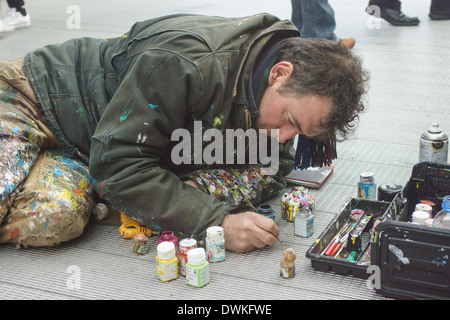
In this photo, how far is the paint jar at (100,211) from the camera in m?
2.54

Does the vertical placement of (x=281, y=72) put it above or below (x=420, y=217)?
above

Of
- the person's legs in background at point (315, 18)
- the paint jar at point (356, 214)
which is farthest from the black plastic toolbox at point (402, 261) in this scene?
the person's legs in background at point (315, 18)

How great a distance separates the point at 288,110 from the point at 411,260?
2.15ft

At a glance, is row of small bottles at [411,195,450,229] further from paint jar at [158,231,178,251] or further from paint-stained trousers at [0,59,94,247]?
paint-stained trousers at [0,59,94,247]

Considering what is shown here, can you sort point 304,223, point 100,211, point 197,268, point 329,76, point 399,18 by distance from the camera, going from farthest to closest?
point 399,18
point 100,211
point 304,223
point 329,76
point 197,268

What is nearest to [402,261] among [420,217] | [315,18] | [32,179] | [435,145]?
[420,217]

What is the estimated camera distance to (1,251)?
2.36 metres

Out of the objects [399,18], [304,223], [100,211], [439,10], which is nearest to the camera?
[304,223]

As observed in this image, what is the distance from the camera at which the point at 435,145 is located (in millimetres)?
2686

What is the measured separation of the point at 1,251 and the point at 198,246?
0.74 m

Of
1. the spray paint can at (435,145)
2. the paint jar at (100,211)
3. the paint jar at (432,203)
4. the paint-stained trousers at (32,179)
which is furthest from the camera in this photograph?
the spray paint can at (435,145)

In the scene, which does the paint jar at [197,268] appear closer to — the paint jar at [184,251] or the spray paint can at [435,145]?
the paint jar at [184,251]

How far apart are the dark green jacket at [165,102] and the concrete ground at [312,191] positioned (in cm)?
21

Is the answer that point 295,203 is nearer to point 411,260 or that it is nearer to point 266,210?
point 266,210
